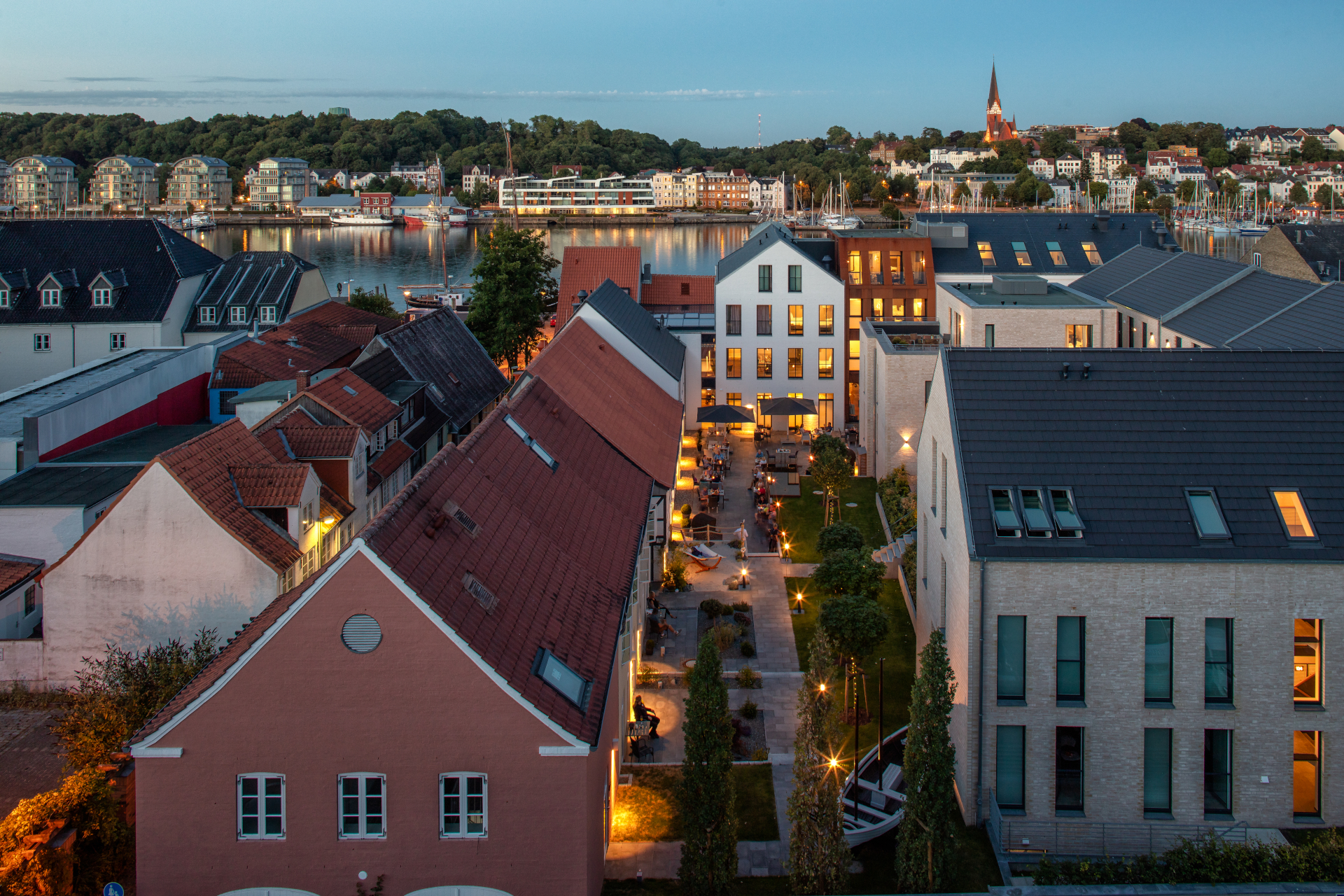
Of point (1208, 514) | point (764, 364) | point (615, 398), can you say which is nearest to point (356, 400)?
point (615, 398)

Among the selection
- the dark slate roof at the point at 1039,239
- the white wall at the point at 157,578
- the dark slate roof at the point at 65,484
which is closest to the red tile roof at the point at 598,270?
the dark slate roof at the point at 1039,239

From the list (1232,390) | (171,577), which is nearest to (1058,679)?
(1232,390)

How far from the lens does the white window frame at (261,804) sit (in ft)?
47.8

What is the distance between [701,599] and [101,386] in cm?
2057

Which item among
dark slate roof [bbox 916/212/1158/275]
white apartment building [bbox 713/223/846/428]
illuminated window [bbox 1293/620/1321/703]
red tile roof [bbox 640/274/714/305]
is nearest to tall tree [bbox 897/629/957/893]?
illuminated window [bbox 1293/620/1321/703]

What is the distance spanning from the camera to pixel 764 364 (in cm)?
5053

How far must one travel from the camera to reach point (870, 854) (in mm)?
18094

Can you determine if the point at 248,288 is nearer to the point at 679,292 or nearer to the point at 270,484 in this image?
the point at 679,292

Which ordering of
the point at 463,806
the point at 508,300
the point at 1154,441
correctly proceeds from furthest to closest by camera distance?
the point at 508,300
the point at 1154,441
the point at 463,806

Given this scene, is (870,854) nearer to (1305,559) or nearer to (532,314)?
(1305,559)

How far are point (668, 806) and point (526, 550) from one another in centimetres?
508

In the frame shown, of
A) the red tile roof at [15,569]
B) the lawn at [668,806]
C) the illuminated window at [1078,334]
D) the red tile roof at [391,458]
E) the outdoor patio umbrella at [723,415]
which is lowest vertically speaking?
the lawn at [668,806]

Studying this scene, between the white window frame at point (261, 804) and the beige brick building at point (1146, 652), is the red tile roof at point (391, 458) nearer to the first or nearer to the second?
the white window frame at point (261, 804)

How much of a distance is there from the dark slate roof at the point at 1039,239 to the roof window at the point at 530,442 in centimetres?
3533
